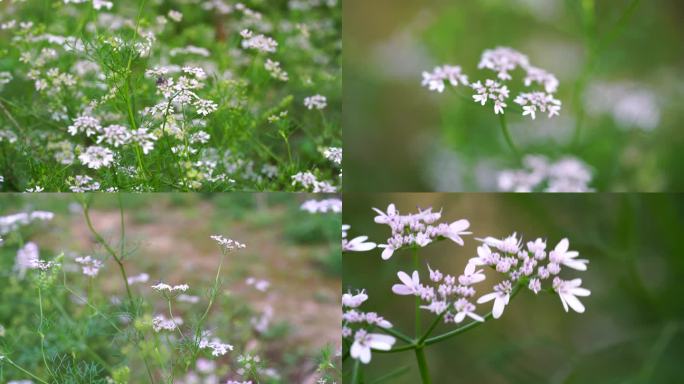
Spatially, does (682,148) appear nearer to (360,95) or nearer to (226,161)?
(360,95)

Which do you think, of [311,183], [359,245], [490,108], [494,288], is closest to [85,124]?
[311,183]

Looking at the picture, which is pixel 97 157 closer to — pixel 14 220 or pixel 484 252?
pixel 14 220

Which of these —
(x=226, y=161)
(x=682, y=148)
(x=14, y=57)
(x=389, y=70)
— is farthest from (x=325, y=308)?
(x=682, y=148)

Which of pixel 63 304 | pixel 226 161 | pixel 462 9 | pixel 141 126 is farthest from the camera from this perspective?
pixel 462 9

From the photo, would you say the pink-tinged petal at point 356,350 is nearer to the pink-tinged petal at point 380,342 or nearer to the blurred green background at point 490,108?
the pink-tinged petal at point 380,342

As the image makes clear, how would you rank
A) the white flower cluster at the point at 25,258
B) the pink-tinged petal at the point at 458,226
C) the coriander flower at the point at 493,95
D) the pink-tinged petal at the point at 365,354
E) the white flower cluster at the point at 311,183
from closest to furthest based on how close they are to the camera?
the pink-tinged petal at the point at 365,354, the pink-tinged petal at the point at 458,226, the coriander flower at the point at 493,95, the white flower cluster at the point at 311,183, the white flower cluster at the point at 25,258

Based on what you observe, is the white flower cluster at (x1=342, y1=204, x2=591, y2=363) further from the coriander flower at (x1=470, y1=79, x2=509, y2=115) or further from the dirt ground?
the dirt ground

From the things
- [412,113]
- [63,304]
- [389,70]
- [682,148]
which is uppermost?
[389,70]

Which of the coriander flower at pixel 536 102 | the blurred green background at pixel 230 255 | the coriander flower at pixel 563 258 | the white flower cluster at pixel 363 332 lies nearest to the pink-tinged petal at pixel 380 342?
the white flower cluster at pixel 363 332
